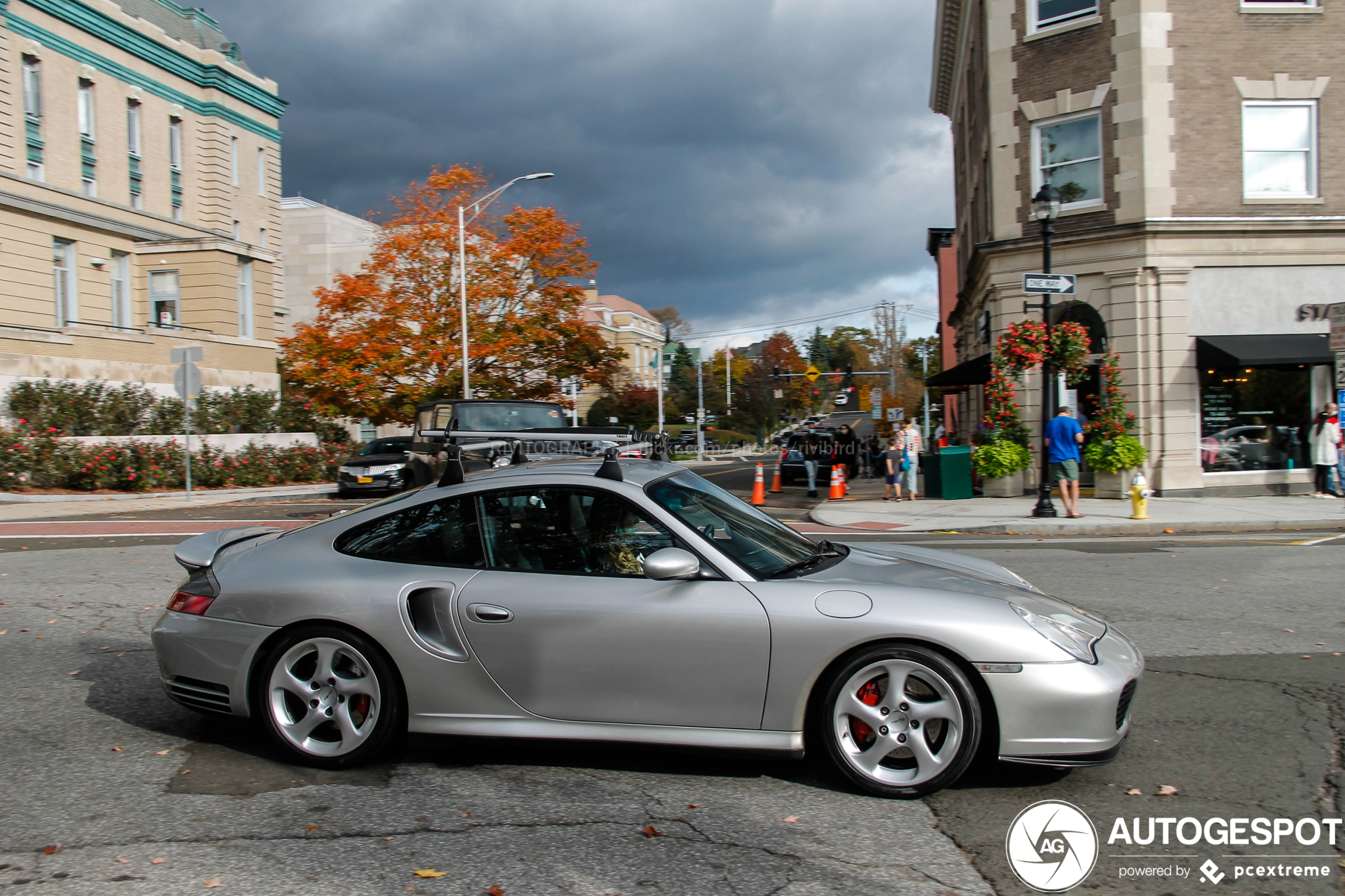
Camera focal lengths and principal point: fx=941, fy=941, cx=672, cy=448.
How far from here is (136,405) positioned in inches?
1005

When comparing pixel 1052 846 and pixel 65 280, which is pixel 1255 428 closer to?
pixel 1052 846

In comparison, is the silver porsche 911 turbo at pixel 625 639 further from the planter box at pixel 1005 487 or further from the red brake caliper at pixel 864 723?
the planter box at pixel 1005 487

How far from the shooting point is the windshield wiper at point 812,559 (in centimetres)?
411

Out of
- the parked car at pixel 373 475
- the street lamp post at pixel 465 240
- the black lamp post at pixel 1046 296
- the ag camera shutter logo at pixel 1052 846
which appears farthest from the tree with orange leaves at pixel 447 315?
the ag camera shutter logo at pixel 1052 846

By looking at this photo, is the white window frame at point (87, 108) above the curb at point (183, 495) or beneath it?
above

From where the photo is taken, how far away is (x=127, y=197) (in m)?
34.6

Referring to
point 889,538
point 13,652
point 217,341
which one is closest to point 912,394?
point 217,341

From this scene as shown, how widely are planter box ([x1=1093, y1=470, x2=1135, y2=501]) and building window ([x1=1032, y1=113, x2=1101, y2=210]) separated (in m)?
5.96

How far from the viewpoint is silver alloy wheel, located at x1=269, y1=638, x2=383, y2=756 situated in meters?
4.10

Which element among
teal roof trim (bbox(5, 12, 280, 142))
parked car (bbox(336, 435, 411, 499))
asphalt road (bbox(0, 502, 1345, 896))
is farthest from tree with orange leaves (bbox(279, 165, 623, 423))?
asphalt road (bbox(0, 502, 1345, 896))

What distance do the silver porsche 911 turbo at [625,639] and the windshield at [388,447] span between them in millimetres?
19104

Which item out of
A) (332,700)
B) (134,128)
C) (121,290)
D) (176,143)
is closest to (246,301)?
(121,290)

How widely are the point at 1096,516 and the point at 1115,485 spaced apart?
2.95m

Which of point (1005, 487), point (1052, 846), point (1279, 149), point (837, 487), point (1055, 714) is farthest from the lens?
point (837, 487)
